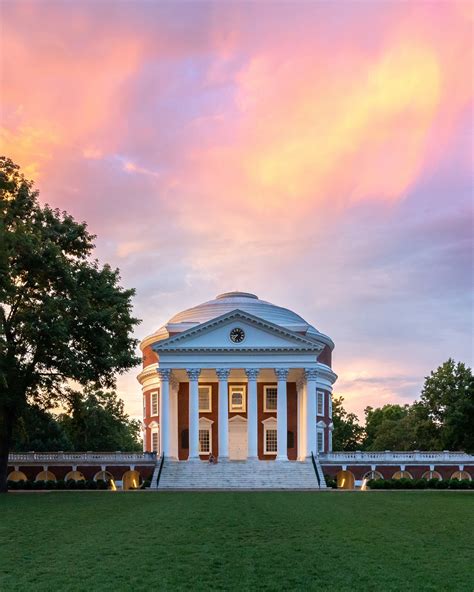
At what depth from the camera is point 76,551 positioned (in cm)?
1545

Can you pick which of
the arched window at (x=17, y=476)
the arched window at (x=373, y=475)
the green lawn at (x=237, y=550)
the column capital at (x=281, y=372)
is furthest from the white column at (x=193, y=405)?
the green lawn at (x=237, y=550)

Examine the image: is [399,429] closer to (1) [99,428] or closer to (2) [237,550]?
(1) [99,428]

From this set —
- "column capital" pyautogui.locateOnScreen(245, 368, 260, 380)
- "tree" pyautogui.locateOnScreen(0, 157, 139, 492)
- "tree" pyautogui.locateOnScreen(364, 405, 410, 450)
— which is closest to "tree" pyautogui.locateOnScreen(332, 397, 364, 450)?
"tree" pyautogui.locateOnScreen(364, 405, 410, 450)

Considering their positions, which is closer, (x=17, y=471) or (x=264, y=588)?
(x=264, y=588)

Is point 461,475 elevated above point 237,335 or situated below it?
below

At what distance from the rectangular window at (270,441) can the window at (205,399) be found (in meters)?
5.66

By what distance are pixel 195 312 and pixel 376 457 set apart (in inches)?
925

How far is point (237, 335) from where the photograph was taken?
2331 inches

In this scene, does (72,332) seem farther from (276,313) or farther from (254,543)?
(276,313)

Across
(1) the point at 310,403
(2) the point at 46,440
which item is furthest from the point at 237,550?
(2) the point at 46,440

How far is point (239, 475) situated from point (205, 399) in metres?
14.4

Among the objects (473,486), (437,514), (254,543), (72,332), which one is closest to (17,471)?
(72,332)

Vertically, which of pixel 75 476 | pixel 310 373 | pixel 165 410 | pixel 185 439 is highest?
pixel 310 373

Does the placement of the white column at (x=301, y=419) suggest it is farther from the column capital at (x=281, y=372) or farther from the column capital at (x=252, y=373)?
the column capital at (x=252, y=373)
